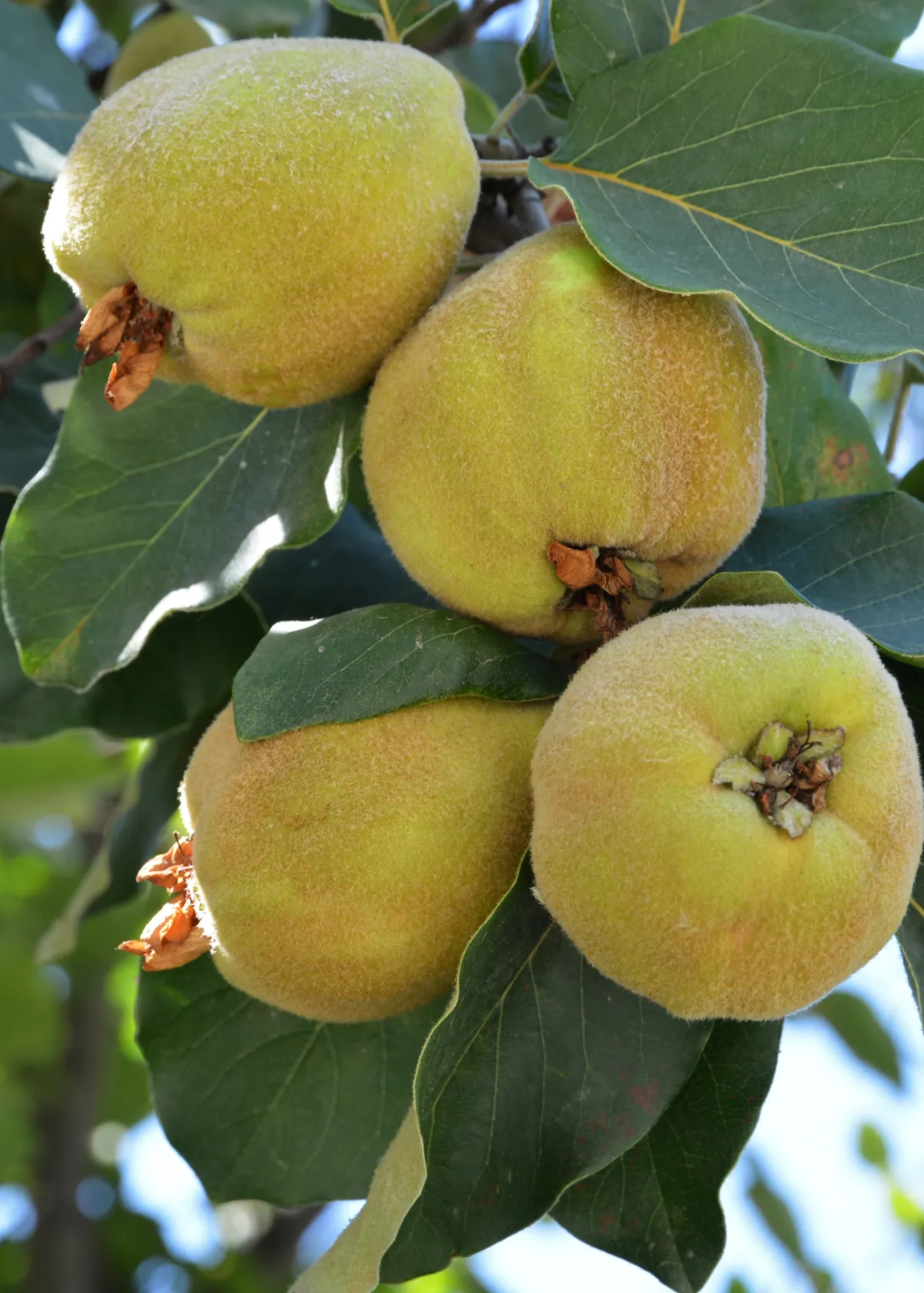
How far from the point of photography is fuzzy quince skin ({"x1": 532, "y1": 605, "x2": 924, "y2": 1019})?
94cm

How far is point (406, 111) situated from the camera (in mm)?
1236

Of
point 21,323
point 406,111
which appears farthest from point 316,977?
point 21,323

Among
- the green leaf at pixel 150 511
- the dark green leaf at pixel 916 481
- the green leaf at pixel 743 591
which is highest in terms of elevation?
the green leaf at pixel 150 511

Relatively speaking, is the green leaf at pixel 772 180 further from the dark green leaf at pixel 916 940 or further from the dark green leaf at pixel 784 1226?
the dark green leaf at pixel 784 1226

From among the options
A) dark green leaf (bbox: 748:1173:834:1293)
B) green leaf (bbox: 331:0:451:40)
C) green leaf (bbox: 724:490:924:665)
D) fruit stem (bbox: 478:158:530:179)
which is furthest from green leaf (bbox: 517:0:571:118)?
dark green leaf (bbox: 748:1173:834:1293)

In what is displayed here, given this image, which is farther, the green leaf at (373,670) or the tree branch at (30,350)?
the tree branch at (30,350)

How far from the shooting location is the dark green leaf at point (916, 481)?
5.12ft

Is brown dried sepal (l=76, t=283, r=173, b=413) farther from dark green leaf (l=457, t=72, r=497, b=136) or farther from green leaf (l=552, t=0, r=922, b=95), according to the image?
dark green leaf (l=457, t=72, r=497, b=136)

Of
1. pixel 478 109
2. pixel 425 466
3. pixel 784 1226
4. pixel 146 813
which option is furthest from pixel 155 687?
pixel 784 1226

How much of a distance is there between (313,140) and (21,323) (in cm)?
139

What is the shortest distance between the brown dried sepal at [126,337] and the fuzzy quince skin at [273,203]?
0.01m

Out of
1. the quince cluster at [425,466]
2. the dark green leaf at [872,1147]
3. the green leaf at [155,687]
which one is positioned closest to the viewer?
the quince cluster at [425,466]

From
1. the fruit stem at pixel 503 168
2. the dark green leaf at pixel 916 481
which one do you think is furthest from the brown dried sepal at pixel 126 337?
the dark green leaf at pixel 916 481

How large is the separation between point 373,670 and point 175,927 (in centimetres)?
31
